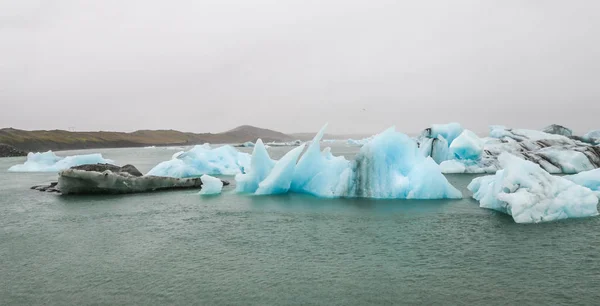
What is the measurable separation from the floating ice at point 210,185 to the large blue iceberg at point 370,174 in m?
2.00

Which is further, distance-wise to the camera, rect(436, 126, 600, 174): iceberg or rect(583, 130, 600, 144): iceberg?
rect(583, 130, 600, 144): iceberg

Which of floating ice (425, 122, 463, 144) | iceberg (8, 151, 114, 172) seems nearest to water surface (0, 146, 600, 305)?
floating ice (425, 122, 463, 144)

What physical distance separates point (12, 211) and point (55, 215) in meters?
2.57

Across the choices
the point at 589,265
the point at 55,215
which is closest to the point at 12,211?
the point at 55,215

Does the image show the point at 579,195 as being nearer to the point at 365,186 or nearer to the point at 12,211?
the point at 365,186

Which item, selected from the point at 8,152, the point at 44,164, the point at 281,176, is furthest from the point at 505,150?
the point at 8,152

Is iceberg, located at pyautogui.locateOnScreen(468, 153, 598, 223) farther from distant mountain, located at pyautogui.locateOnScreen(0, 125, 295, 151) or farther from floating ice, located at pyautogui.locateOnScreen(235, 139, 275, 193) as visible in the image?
distant mountain, located at pyautogui.locateOnScreen(0, 125, 295, 151)

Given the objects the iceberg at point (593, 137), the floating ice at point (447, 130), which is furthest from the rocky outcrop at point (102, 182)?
the iceberg at point (593, 137)

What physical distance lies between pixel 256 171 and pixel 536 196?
39.0ft

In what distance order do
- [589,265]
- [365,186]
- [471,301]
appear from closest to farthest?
[471,301]
[589,265]
[365,186]

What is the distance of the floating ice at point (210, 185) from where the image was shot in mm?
19647

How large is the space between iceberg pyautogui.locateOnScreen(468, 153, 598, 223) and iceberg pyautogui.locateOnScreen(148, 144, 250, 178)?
19771mm

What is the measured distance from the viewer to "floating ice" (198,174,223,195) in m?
19.6

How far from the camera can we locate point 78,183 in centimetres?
2022
